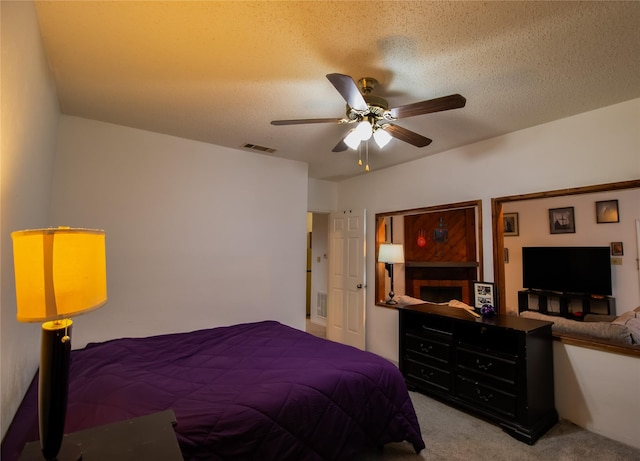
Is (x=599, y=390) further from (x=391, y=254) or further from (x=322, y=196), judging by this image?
(x=322, y=196)

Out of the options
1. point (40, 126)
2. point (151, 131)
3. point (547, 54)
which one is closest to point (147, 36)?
point (40, 126)

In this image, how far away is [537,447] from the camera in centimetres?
238

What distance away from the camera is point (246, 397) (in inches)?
68.1

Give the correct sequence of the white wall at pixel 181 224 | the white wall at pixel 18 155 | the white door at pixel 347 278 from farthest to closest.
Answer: the white door at pixel 347 278, the white wall at pixel 181 224, the white wall at pixel 18 155

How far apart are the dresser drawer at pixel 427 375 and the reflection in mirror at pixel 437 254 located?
2.01 meters

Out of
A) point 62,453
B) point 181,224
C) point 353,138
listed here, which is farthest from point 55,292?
point 181,224

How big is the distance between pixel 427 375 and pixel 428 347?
10.7 inches

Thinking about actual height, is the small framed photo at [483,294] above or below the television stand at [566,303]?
above

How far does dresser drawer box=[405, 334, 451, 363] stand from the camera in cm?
309

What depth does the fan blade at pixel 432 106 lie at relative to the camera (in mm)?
1840

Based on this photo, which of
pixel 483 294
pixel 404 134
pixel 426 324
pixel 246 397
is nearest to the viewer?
pixel 246 397

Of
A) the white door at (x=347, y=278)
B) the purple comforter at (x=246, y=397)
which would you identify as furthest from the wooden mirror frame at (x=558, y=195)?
the white door at (x=347, y=278)

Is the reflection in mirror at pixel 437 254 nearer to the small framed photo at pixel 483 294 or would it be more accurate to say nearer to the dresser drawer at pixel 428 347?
the dresser drawer at pixel 428 347

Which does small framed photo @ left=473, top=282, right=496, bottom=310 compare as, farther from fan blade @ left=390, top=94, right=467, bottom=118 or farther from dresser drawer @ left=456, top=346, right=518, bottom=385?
fan blade @ left=390, top=94, right=467, bottom=118
